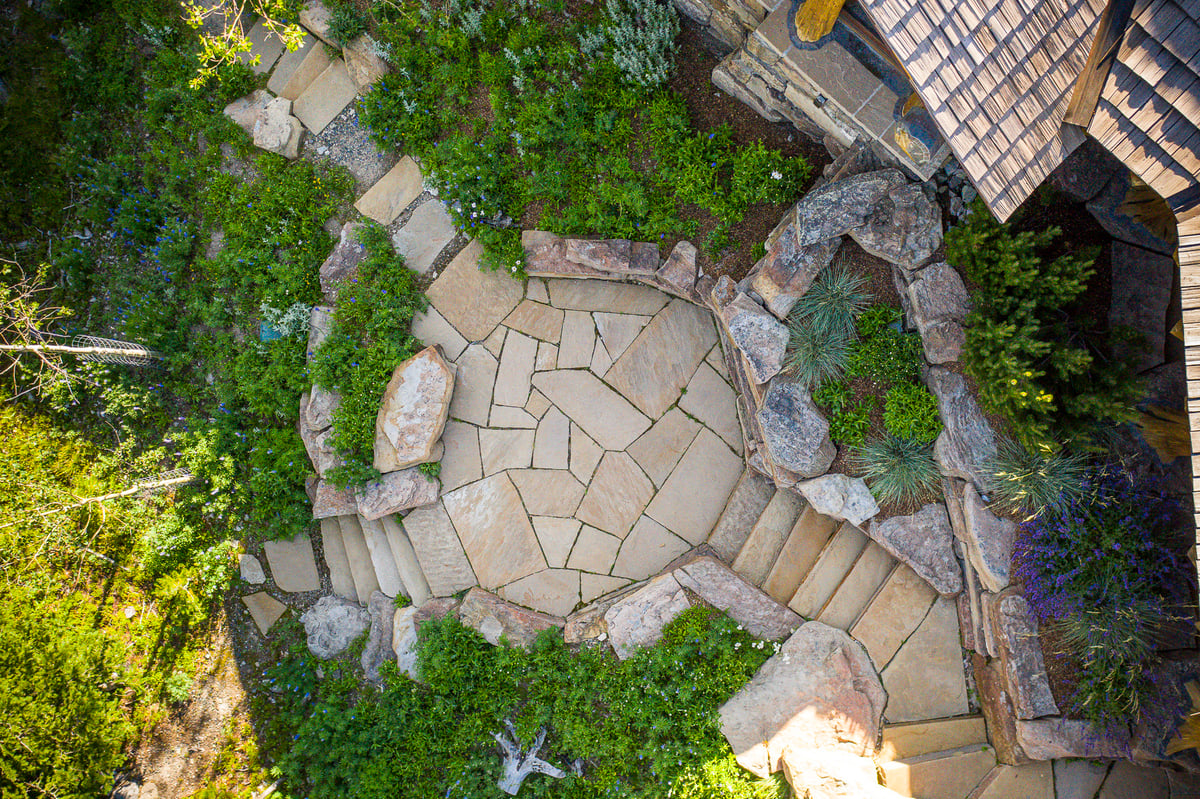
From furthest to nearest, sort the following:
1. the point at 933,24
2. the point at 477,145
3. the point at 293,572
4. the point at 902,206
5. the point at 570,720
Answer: the point at 293,572 → the point at 477,145 → the point at 570,720 → the point at 902,206 → the point at 933,24

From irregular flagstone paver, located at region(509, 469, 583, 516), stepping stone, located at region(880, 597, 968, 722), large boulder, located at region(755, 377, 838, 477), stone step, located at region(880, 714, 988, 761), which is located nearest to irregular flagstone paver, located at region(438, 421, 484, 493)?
irregular flagstone paver, located at region(509, 469, 583, 516)

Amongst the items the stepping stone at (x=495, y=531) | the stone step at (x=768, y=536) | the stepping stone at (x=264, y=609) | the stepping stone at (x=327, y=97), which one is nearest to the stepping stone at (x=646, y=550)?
the stone step at (x=768, y=536)

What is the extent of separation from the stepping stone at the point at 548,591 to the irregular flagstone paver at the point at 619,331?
215 cm

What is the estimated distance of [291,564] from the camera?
20.4 feet

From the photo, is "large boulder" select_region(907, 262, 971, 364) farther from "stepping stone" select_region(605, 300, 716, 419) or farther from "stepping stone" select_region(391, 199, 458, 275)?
"stepping stone" select_region(391, 199, 458, 275)

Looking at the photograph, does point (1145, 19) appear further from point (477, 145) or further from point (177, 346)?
point (177, 346)

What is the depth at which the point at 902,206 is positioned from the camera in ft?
15.5

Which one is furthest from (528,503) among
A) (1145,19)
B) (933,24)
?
(1145,19)

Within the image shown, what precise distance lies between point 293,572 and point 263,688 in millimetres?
1122

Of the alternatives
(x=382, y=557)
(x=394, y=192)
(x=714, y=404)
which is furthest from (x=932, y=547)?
(x=394, y=192)

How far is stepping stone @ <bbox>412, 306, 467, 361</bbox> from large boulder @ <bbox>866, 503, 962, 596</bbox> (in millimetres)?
4239

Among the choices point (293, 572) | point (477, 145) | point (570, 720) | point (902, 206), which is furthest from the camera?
point (293, 572)

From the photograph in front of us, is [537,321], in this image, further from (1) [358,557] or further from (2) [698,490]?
(1) [358,557]

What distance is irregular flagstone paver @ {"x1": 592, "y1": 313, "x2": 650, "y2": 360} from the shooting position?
5.96 meters
